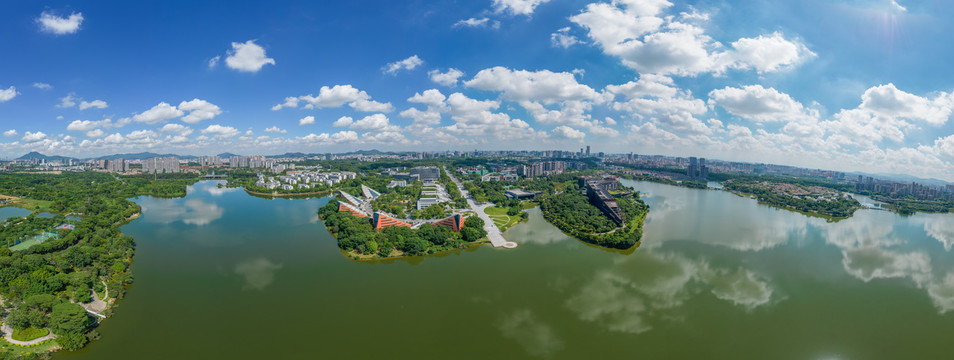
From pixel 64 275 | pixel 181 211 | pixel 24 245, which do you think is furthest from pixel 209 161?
pixel 64 275

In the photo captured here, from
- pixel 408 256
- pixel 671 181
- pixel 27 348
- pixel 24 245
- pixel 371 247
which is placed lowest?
pixel 27 348

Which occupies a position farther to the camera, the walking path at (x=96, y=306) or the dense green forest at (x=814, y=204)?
the dense green forest at (x=814, y=204)

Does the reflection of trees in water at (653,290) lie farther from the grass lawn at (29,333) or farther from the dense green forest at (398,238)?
the grass lawn at (29,333)

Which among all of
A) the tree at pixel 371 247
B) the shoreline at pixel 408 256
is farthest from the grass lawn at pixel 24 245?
the tree at pixel 371 247

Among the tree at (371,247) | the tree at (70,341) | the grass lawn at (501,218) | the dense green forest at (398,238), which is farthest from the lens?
the grass lawn at (501,218)

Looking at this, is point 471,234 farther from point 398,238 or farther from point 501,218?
point 501,218

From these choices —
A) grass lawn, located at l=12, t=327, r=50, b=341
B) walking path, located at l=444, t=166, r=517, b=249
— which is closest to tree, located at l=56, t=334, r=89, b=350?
grass lawn, located at l=12, t=327, r=50, b=341
